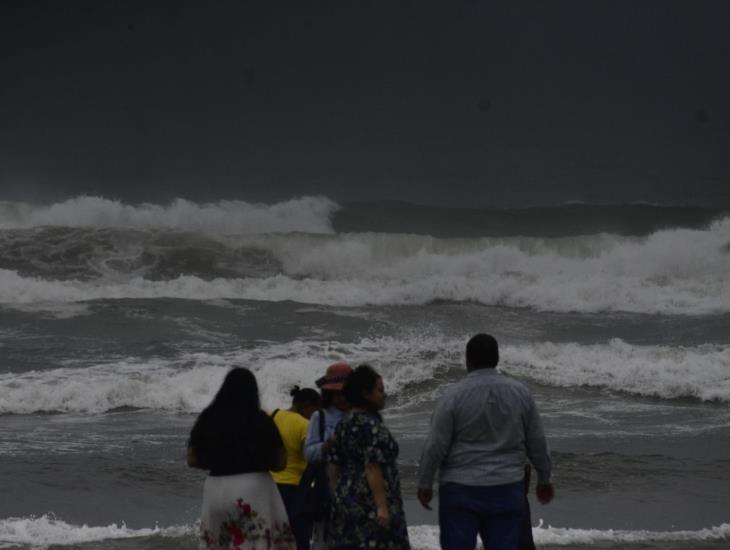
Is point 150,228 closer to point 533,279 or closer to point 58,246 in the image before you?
point 58,246

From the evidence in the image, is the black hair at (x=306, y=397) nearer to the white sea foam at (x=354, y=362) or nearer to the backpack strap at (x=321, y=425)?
the backpack strap at (x=321, y=425)

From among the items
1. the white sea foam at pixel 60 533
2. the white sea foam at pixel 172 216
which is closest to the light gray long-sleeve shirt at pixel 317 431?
the white sea foam at pixel 60 533

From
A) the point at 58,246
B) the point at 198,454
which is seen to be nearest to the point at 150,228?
the point at 58,246

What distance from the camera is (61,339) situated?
18844 millimetres

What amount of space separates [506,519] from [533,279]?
79.1 feet

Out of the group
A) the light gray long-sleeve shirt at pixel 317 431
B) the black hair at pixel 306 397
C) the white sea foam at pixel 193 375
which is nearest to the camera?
the light gray long-sleeve shirt at pixel 317 431

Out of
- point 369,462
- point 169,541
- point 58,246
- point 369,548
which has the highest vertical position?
point 58,246

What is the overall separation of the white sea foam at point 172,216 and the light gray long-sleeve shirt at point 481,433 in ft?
94.0

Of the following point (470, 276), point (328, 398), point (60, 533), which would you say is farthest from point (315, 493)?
point (470, 276)

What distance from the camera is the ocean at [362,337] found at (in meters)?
8.53

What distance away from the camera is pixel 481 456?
4.58 metres

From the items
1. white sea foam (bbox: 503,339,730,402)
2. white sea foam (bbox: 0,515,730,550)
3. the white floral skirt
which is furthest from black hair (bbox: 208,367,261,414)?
white sea foam (bbox: 503,339,730,402)

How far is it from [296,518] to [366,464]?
712 millimetres

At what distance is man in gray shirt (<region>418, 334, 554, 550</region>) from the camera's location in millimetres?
4566
